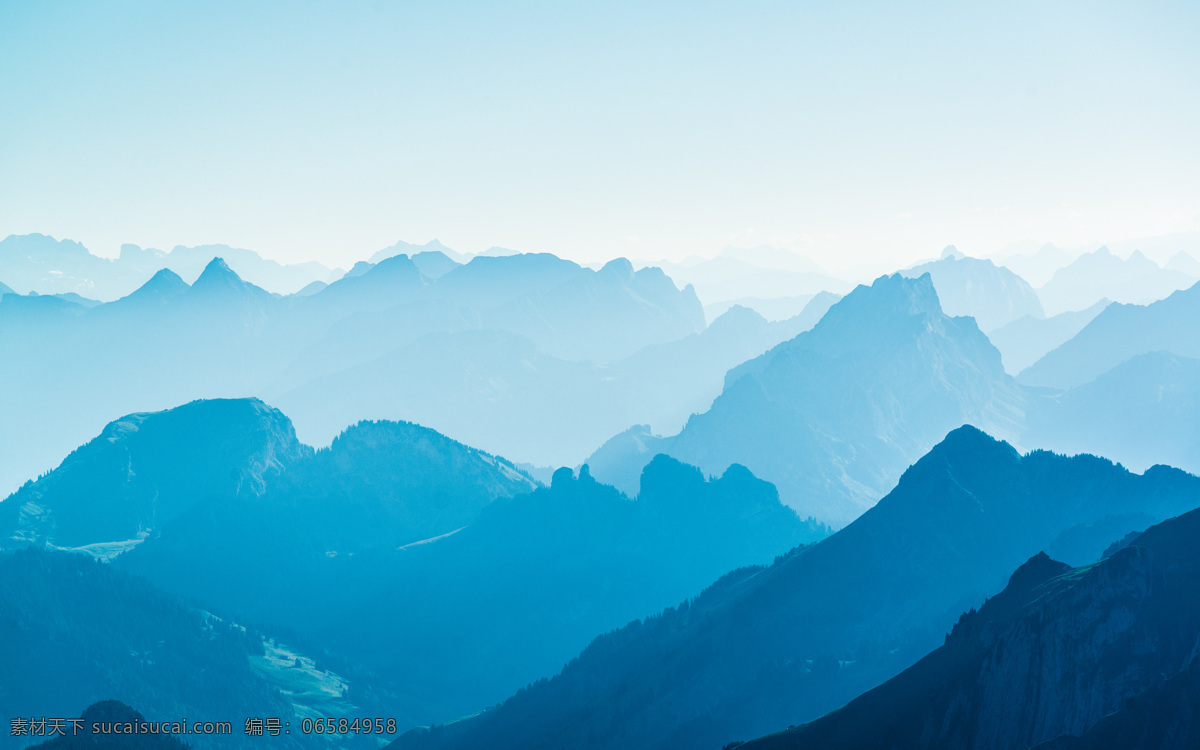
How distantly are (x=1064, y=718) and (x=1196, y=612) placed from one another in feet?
86.1

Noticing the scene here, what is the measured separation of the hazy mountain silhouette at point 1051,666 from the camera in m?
156

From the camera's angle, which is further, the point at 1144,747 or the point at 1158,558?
the point at 1158,558

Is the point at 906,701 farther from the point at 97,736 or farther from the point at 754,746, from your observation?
the point at 97,736

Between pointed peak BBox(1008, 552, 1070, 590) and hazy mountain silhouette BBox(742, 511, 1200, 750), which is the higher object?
pointed peak BBox(1008, 552, 1070, 590)

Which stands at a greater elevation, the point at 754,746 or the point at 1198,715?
the point at 754,746

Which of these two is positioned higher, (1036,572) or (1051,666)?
(1036,572)

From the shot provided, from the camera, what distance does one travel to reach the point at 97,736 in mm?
194250

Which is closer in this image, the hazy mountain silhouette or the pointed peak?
the hazy mountain silhouette

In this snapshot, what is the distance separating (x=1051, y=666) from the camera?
159m

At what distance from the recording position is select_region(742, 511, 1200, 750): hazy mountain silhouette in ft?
511

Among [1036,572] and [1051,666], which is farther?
[1036,572]

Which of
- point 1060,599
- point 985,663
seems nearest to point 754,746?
point 985,663

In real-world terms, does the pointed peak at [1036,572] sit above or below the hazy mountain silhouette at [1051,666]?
above

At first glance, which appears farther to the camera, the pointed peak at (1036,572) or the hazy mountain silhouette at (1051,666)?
the pointed peak at (1036,572)
